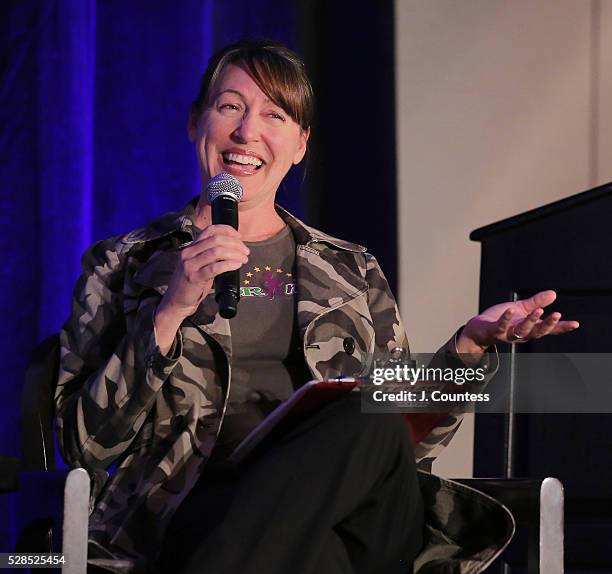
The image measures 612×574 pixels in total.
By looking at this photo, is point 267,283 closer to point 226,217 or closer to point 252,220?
point 252,220

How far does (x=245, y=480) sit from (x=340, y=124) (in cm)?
112

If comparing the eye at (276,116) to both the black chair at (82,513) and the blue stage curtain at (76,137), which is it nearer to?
the blue stage curtain at (76,137)

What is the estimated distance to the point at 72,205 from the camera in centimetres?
190

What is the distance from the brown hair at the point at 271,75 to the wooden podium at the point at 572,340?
379mm

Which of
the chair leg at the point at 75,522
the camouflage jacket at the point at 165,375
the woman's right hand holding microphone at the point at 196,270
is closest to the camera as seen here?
the chair leg at the point at 75,522

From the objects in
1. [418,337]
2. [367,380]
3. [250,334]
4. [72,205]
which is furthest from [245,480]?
[418,337]

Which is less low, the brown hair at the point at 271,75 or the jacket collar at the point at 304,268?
the brown hair at the point at 271,75

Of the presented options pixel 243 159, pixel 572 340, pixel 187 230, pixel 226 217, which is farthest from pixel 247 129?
pixel 572 340

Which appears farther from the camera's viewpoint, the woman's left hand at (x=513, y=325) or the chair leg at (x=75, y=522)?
the woman's left hand at (x=513, y=325)

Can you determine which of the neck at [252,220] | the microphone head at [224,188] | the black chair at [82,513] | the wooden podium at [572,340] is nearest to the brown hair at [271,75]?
the neck at [252,220]

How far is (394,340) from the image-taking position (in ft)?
5.30

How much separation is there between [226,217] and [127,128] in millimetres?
745

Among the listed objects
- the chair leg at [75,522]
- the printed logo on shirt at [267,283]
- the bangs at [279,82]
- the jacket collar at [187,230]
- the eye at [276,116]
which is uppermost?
the bangs at [279,82]

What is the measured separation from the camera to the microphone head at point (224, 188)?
1.34 m
